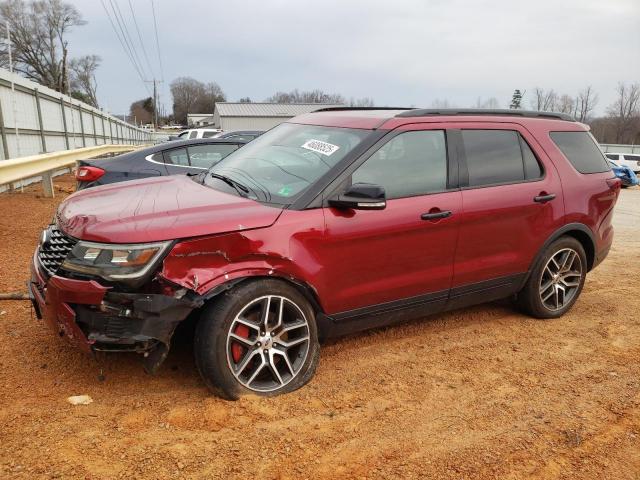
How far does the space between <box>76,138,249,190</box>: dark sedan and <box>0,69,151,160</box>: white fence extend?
4563 millimetres

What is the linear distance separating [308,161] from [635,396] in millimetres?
2748

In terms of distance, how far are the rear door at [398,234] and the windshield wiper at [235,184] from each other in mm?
614

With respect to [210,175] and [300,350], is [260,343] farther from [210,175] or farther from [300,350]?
[210,175]

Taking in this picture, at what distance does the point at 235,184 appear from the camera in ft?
12.3

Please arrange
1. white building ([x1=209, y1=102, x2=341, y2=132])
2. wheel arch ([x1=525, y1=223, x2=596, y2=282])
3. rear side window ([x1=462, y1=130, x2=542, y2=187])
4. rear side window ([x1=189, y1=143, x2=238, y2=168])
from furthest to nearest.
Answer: white building ([x1=209, y1=102, x2=341, y2=132]), rear side window ([x1=189, y1=143, x2=238, y2=168]), wheel arch ([x1=525, y1=223, x2=596, y2=282]), rear side window ([x1=462, y1=130, x2=542, y2=187])

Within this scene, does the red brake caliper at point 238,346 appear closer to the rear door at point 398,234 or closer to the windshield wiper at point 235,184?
the rear door at point 398,234

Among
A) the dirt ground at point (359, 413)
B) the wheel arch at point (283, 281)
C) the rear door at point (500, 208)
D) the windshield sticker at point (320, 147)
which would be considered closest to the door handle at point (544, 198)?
the rear door at point (500, 208)

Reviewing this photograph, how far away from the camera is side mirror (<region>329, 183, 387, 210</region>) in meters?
3.29

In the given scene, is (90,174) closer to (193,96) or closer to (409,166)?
(409,166)

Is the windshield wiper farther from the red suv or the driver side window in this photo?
the driver side window

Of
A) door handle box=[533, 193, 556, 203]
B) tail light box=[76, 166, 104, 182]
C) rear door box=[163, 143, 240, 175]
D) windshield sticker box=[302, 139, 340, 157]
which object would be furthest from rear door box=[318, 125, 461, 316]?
tail light box=[76, 166, 104, 182]

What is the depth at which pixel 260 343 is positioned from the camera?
318cm

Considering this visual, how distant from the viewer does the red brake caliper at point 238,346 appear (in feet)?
10.2

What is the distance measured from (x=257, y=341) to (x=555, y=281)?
3.01 meters
